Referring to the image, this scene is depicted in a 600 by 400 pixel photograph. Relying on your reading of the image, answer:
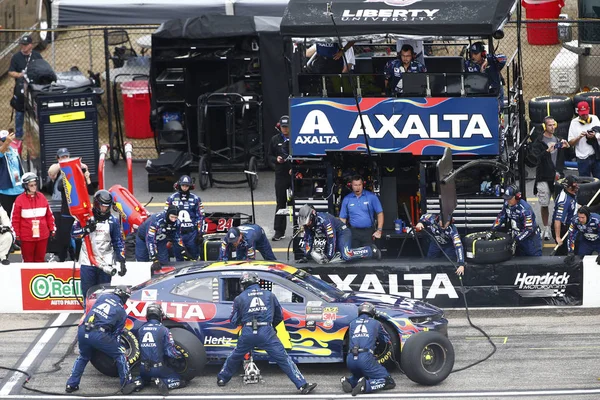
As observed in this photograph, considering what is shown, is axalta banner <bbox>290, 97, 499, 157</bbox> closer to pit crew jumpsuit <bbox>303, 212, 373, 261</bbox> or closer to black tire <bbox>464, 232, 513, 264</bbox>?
pit crew jumpsuit <bbox>303, 212, 373, 261</bbox>

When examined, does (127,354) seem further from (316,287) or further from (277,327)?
(316,287)

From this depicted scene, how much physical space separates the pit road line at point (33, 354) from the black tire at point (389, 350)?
451 cm

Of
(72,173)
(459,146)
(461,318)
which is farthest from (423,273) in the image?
(72,173)

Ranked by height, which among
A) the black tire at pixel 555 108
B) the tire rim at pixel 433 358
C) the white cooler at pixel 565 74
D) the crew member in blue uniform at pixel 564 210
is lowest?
the tire rim at pixel 433 358

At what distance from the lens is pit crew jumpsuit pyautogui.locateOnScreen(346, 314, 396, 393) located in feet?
50.6

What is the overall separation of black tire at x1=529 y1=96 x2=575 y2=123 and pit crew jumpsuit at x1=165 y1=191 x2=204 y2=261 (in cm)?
739

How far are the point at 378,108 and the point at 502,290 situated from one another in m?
3.28

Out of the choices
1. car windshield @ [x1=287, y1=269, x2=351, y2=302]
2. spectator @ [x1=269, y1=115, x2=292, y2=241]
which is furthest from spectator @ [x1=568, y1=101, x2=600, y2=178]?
car windshield @ [x1=287, y1=269, x2=351, y2=302]

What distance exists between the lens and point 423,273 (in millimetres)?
18625

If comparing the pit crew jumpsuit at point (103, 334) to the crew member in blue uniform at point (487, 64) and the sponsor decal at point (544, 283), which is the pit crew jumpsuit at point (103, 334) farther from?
the crew member in blue uniform at point (487, 64)

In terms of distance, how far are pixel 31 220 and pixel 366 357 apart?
261 inches

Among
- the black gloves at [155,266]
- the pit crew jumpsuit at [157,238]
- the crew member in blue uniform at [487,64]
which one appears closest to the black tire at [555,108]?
the crew member in blue uniform at [487,64]

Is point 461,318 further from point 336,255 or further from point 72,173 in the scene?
point 72,173

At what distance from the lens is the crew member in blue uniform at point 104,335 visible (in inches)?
615
